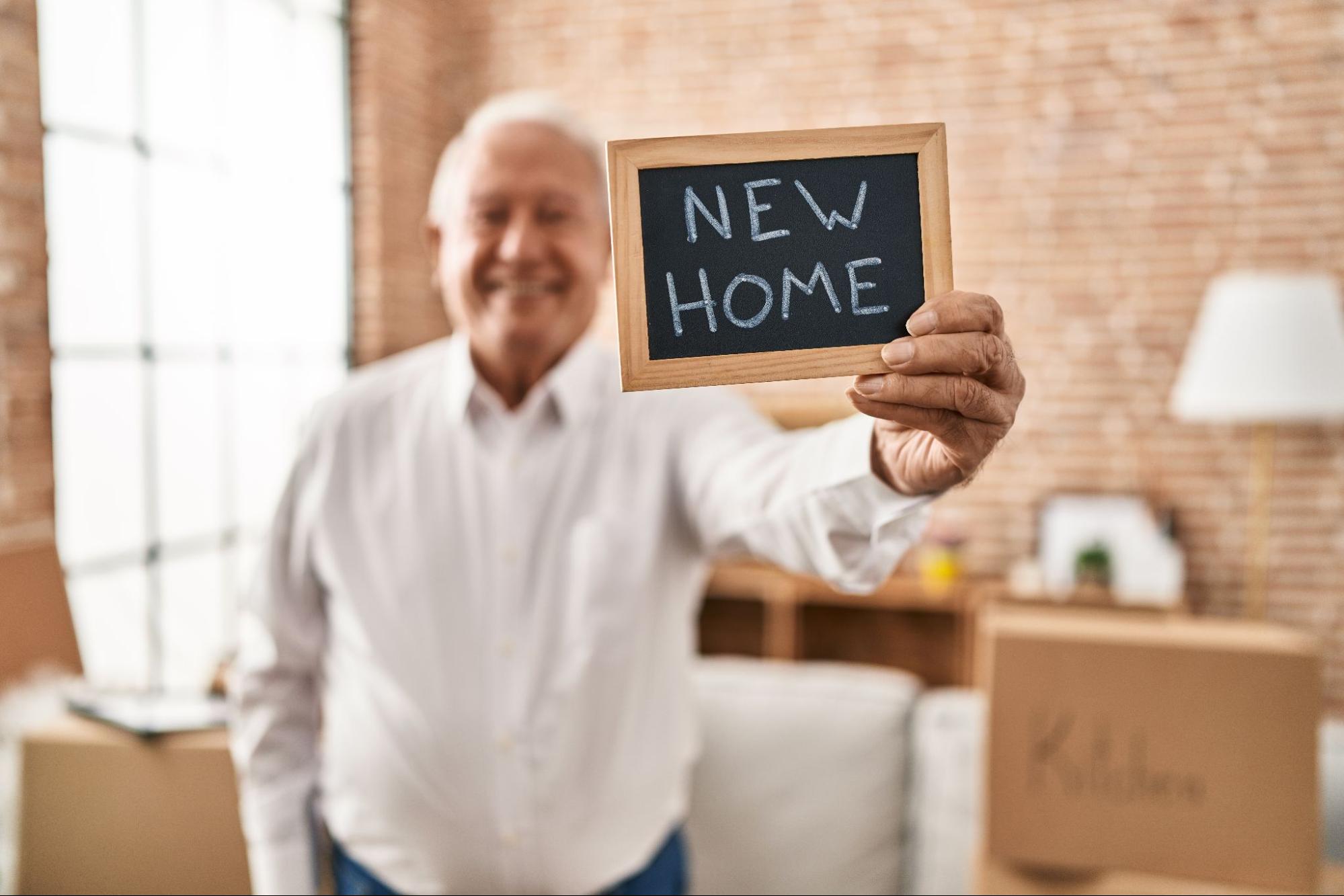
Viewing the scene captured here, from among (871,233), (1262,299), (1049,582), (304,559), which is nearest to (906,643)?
(1049,582)

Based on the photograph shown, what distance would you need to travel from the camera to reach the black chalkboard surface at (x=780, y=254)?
31.3 inches

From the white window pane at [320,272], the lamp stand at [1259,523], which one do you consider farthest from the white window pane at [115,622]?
the lamp stand at [1259,523]

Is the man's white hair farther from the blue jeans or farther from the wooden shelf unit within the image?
the wooden shelf unit

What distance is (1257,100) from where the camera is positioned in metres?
3.63

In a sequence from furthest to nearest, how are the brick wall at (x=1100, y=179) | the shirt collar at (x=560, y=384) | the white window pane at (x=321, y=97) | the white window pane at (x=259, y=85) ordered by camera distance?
the white window pane at (x=321, y=97), the brick wall at (x=1100, y=179), the white window pane at (x=259, y=85), the shirt collar at (x=560, y=384)

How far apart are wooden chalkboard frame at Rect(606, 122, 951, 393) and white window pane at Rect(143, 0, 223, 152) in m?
2.78

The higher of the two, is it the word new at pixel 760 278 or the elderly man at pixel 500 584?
the word new at pixel 760 278

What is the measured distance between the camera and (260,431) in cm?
359

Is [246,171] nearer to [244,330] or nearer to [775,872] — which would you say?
[244,330]

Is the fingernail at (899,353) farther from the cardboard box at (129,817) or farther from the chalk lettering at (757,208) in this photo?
the cardboard box at (129,817)

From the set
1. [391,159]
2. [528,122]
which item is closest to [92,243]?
[391,159]

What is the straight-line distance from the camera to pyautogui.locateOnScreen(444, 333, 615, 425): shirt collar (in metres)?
1.37

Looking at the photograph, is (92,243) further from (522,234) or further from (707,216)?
(707,216)

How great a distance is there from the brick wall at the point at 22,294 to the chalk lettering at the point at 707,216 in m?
2.25
